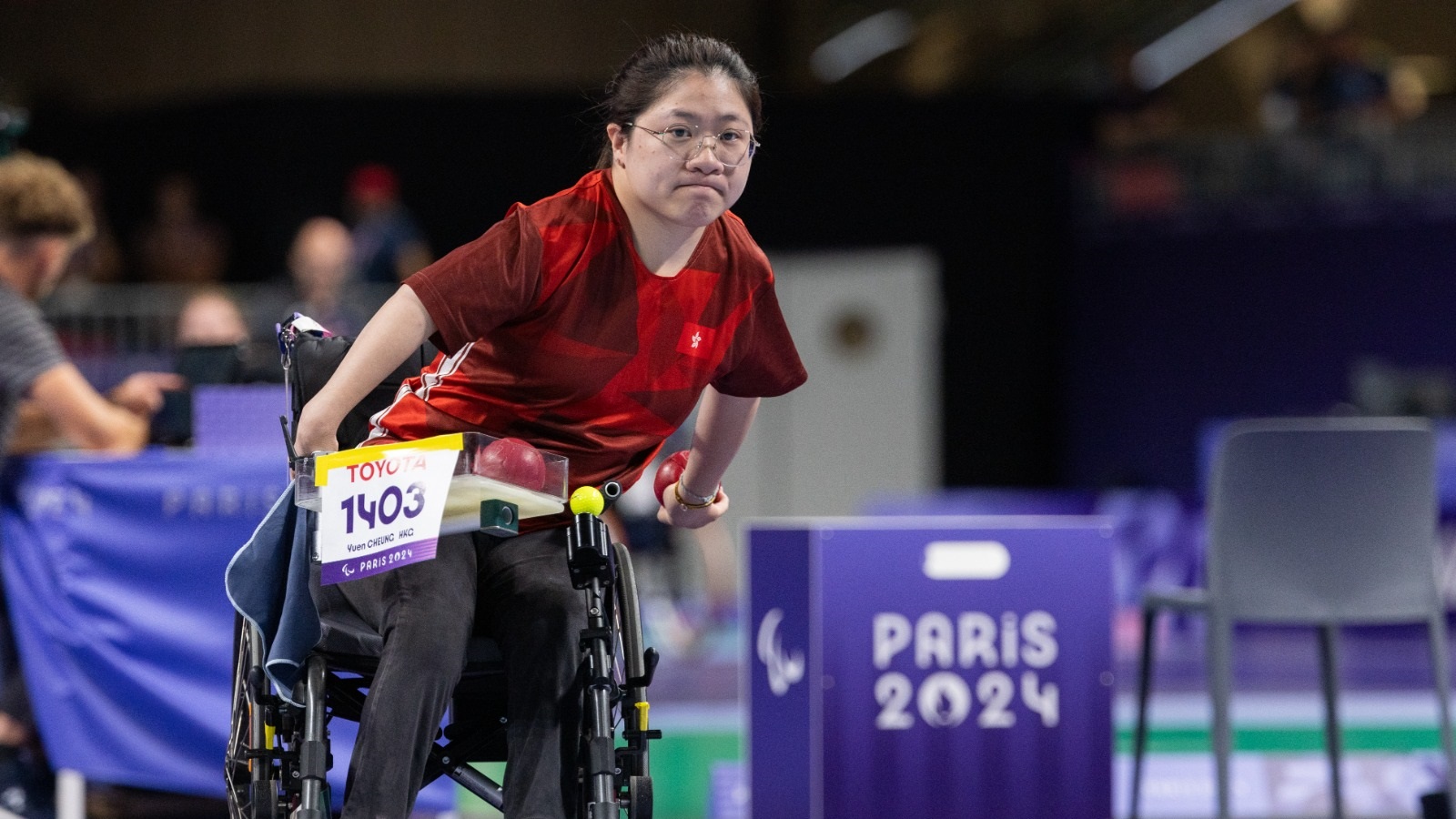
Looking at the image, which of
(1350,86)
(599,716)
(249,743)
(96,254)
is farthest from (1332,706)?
(96,254)

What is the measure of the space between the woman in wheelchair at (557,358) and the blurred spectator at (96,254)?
6.55m

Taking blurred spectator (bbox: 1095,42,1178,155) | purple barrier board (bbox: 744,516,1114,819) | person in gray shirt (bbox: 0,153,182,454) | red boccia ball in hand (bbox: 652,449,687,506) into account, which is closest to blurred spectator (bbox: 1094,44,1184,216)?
blurred spectator (bbox: 1095,42,1178,155)

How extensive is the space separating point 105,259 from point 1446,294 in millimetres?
6914

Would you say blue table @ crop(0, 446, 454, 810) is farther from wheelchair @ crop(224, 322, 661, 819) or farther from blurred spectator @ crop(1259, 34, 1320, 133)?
blurred spectator @ crop(1259, 34, 1320, 133)

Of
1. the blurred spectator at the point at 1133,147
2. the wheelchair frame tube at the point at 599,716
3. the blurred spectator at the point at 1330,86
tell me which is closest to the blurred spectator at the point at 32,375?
the wheelchair frame tube at the point at 599,716

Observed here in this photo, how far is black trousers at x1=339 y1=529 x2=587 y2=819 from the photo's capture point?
225cm

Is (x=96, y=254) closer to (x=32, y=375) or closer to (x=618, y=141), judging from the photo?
(x=32, y=375)

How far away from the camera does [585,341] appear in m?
2.46

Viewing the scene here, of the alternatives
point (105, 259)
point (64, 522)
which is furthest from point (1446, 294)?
point (64, 522)

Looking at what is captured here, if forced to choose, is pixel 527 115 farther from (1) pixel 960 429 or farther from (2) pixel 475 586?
(2) pixel 475 586

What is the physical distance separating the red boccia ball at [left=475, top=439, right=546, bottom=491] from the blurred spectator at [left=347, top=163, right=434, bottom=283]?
602 centimetres

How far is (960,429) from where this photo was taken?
11.0 meters

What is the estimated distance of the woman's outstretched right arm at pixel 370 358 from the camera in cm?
233

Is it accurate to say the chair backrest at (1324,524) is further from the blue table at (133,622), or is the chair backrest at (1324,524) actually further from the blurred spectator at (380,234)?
the blurred spectator at (380,234)
